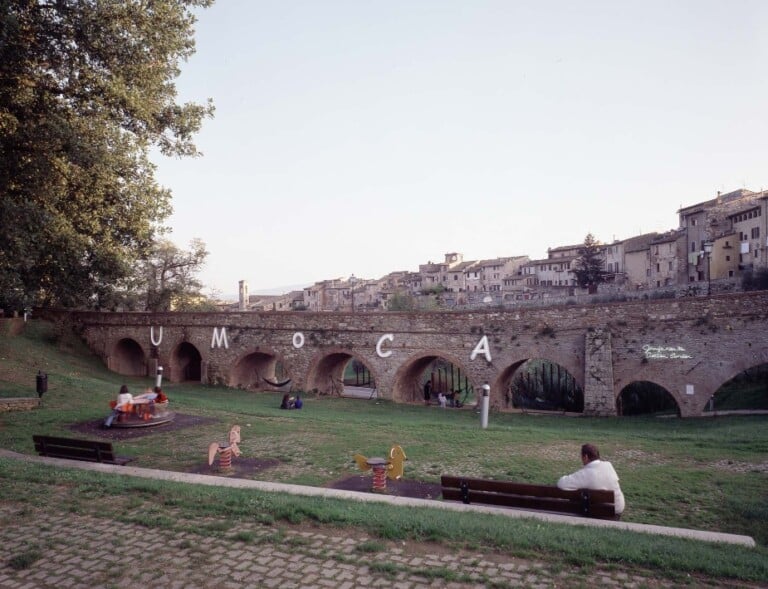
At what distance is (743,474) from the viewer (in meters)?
9.53

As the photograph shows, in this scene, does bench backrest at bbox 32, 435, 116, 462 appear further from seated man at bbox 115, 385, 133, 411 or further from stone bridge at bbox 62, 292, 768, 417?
stone bridge at bbox 62, 292, 768, 417

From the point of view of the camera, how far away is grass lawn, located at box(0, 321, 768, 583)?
5.85 metres

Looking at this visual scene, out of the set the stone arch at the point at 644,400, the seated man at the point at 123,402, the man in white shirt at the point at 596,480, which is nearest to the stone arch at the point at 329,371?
the stone arch at the point at 644,400

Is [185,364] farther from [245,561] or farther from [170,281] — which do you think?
[245,561]

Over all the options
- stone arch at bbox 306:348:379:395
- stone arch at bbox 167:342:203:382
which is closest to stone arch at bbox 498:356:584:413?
stone arch at bbox 306:348:379:395

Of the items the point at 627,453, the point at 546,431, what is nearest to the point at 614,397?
the point at 546,431

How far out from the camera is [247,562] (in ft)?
18.3

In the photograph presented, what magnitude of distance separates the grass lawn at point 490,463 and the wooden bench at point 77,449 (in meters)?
0.72

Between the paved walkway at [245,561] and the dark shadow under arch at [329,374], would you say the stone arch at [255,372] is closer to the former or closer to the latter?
the dark shadow under arch at [329,374]

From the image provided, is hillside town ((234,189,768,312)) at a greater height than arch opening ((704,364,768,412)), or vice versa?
hillside town ((234,189,768,312))

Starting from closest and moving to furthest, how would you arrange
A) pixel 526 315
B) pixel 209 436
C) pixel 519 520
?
pixel 519 520 < pixel 209 436 < pixel 526 315

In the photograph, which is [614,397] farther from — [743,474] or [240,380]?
[240,380]

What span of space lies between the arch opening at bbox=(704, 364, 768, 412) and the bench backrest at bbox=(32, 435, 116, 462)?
21.0m

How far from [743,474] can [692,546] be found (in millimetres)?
4747
